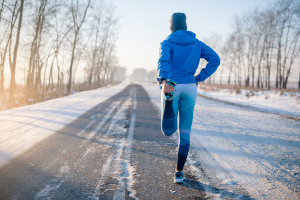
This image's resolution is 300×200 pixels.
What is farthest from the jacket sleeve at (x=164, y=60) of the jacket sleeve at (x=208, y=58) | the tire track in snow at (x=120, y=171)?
the tire track in snow at (x=120, y=171)

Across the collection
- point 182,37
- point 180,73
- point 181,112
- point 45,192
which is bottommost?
point 45,192

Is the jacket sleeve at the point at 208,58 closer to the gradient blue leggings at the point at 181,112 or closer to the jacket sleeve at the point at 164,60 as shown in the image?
the gradient blue leggings at the point at 181,112

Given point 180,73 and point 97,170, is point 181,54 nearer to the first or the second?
point 180,73

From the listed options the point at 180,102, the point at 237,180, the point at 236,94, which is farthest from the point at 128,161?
the point at 236,94

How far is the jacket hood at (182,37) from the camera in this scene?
77.4 inches

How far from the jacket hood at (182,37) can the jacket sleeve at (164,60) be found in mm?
80

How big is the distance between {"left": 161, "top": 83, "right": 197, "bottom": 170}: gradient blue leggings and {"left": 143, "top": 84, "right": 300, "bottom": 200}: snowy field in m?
0.58

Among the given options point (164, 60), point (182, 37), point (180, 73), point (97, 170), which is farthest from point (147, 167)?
point (182, 37)

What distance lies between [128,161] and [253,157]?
2.08 metres

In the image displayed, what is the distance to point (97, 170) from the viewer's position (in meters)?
2.35

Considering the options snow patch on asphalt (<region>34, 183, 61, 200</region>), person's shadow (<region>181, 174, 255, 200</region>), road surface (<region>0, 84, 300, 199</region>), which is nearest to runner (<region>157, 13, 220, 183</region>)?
person's shadow (<region>181, 174, 255, 200</region>)

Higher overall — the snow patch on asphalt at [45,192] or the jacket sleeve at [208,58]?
the jacket sleeve at [208,58]

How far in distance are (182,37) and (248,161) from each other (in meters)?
2.20

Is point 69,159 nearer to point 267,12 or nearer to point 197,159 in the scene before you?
point 197,159
